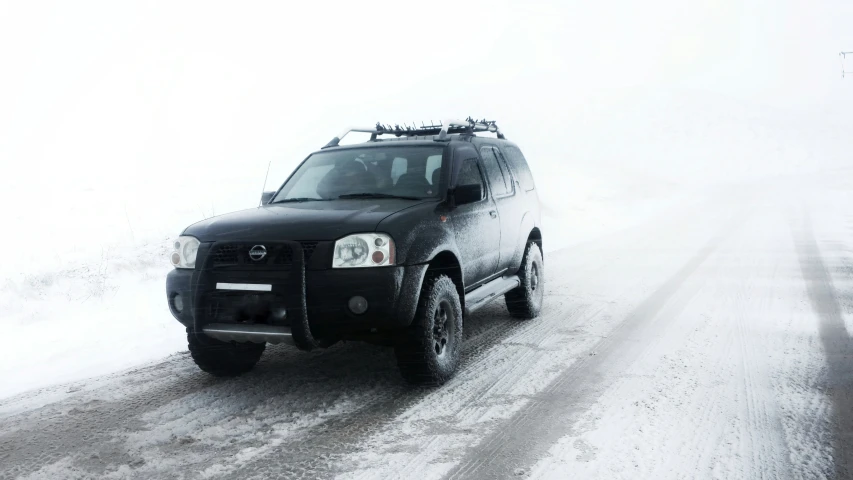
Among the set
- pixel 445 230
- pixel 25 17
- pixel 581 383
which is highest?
pixel 25 17

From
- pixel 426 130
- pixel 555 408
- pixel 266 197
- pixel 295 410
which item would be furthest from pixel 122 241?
pixel 555 408

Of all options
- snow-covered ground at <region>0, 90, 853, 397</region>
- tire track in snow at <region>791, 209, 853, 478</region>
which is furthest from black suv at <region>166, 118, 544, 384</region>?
tire track in snow at <region>791, 209, 853, 478</region>

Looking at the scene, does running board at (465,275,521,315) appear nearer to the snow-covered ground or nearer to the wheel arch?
the wheel arch

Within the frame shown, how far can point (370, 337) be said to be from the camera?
4617 mm

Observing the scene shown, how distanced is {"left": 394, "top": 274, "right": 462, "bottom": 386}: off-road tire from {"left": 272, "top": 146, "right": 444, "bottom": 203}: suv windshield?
90 centimetres

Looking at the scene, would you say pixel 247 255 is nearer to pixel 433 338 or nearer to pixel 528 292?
pixel 433 338

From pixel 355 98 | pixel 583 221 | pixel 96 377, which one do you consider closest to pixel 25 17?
pixel 355 98

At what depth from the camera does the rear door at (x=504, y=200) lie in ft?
21.7

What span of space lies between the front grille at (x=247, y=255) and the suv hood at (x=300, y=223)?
48mm

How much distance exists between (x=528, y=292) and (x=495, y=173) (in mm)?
1317

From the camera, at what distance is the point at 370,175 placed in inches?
230

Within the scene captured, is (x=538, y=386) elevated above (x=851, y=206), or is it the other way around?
(x=538, y=386)

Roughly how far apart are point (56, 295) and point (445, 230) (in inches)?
223

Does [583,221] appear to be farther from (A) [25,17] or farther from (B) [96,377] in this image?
(A) [25,17]
